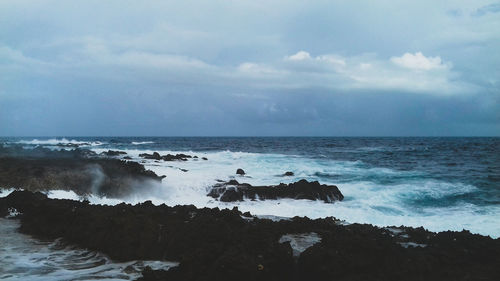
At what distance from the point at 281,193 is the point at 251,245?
10097 millimetres

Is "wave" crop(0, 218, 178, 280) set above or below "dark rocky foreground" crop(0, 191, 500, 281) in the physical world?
below

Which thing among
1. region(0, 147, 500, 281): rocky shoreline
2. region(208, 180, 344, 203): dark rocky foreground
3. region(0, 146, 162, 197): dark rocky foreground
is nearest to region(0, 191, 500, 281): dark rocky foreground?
region(0, 147, 500, 281): rocky shoreline

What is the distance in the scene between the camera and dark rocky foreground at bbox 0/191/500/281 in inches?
191

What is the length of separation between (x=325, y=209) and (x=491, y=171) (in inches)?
691

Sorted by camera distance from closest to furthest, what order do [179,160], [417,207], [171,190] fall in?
[417,207] < [171,190] < [179,160]

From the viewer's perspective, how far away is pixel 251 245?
554cm

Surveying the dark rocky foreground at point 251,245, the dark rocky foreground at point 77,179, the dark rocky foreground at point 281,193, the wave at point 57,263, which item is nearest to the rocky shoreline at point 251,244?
the dark rocky foreground at point 251,245

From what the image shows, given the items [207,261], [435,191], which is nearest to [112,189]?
[207,261]

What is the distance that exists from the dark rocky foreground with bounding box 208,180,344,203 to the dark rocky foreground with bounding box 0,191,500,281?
6958mm

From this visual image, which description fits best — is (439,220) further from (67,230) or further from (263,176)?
(263,176)

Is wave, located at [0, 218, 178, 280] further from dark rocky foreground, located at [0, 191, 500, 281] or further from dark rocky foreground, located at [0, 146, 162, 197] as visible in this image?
dark rocky foreground, located at [0, 146, 162, 197]

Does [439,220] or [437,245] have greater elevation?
[437,245]

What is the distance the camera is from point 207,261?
508 centimetres

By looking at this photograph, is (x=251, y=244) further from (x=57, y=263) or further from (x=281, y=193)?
(x=281, y=193)
